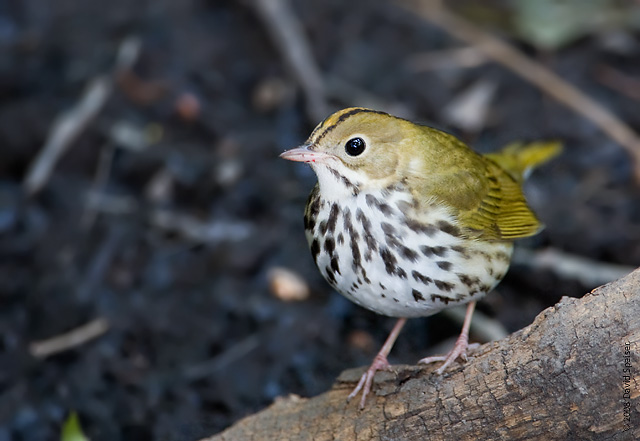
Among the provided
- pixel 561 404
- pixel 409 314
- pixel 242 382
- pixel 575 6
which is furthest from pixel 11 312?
pixel 575 6

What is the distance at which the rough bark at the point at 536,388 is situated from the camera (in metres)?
2.26

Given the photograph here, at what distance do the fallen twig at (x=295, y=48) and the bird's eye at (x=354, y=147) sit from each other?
7.21 feet

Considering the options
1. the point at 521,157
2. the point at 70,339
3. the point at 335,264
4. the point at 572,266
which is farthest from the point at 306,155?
the point at 572,266

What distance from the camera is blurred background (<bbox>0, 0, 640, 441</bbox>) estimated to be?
13.1ft

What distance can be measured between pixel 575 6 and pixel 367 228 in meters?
3.55

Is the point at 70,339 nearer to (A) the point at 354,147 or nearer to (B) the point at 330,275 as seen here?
(B) the point at 330,275

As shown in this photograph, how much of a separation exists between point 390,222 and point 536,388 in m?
0.78

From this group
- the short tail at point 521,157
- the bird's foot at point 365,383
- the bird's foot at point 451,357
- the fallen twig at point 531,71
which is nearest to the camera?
the bird's foot at point 451,357

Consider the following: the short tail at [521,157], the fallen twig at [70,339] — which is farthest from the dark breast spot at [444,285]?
the fallen twig at [70,339]

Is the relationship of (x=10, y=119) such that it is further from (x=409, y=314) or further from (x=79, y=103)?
(x=409, y=314)

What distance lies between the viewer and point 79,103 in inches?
201

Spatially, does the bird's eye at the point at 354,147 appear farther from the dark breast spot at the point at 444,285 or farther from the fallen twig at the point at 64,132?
the fallen twig at the point at 64,132

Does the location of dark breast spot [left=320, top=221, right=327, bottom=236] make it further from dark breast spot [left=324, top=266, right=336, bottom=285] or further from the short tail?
the short tail

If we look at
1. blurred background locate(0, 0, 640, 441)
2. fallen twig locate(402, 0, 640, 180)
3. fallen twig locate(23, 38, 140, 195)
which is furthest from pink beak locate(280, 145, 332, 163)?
fallen twig locate(402, 0, 640, 180)
